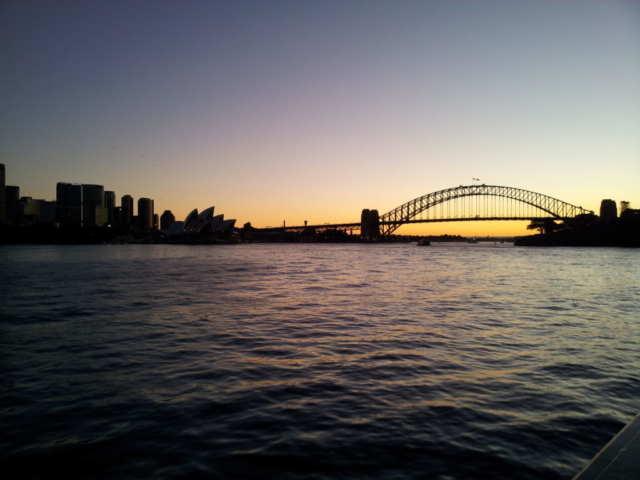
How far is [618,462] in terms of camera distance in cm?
286

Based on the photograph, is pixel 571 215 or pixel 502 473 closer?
pixel 502 473

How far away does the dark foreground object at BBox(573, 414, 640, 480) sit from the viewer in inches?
105

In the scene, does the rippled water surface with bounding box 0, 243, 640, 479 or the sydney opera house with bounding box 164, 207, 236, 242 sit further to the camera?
the sydney opera house with bounding box 164, 207, 236, 242

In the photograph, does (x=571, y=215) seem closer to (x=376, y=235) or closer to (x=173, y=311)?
(x=376, y=235)

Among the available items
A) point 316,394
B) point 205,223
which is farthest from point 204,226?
point 316,394

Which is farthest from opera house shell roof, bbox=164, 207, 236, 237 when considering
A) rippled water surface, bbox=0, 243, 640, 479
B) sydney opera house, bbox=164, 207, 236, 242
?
rippled water surface, bbox=0, 243, 640, 479

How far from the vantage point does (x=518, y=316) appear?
1330cm

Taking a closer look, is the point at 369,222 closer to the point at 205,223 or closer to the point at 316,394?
the point at 205,223

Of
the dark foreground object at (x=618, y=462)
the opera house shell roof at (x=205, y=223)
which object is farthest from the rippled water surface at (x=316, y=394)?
the opera house shell roof at (x=205, y=223)

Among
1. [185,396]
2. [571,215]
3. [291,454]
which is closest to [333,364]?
[185,396]

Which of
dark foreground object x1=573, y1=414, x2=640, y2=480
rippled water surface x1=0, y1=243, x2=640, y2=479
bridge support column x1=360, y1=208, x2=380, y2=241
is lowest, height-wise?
rippled water surface x1=0, y1=243, x2=640, y2=479

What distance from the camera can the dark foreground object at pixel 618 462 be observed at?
8.72 ft

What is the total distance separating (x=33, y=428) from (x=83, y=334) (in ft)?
21.5

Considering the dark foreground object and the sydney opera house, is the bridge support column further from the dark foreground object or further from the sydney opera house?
the dark foreground object
